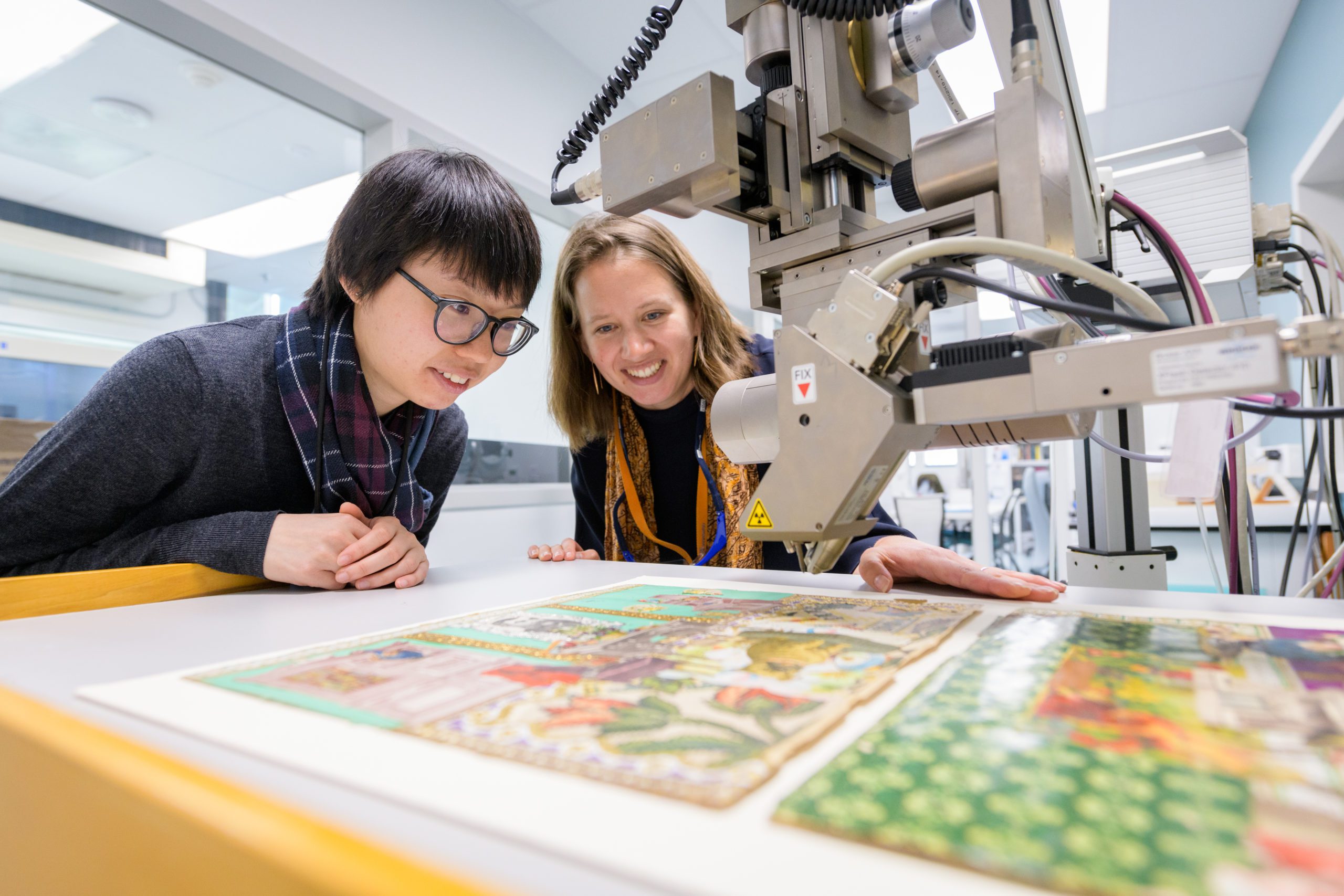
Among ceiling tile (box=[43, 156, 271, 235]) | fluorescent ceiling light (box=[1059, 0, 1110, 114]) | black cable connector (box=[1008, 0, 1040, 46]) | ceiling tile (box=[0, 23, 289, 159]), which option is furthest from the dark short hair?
fluorescent ceiling light (box=[1059, 0, 1110, 114])

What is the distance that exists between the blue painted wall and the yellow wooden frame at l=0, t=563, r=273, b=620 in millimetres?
3169

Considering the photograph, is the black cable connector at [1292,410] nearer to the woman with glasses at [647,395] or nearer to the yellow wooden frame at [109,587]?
the woman with glasses at [647,395]

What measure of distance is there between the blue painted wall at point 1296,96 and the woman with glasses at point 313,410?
8.98ft

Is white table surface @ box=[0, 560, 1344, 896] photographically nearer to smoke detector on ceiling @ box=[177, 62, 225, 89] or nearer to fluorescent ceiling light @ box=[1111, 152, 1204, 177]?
fluorescent ceiling light @ box=[1111, 152, 1204, 177]

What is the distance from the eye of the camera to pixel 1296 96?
9.41 ft

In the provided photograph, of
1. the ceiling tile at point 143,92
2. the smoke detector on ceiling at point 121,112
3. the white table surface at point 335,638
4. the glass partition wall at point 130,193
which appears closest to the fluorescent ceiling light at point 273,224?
the glass partition wall at point 130,193

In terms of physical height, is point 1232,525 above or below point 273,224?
below

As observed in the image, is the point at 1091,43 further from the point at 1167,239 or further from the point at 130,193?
the point at 130,193

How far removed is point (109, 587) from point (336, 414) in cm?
33

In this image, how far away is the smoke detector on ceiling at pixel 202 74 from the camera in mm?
1888

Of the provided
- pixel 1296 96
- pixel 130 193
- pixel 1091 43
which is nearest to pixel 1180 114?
pixel 1296 96

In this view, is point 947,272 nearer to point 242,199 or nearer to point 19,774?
Result: point 19,774

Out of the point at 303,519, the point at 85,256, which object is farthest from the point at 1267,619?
the point at 85,256

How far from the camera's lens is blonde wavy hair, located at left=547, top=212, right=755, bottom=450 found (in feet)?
4.31
